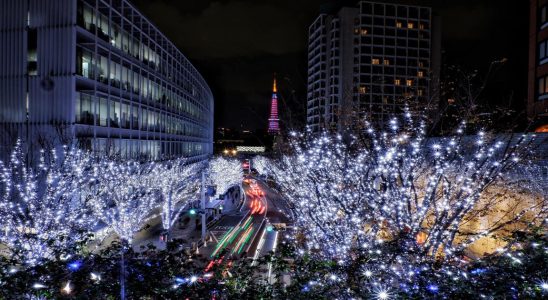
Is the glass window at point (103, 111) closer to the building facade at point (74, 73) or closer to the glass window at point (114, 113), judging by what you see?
the building facade at point (74, 73)

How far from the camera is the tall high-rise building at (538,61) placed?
76.9 feet

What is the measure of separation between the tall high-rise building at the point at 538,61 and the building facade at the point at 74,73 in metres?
26.6

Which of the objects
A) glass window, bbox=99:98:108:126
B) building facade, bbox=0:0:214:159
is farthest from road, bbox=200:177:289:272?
glass window, bbox=99:98:108:126

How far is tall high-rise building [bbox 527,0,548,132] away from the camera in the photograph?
23.5m

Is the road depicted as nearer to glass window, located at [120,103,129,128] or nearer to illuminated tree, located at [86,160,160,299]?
illuminated tree, located at [86,160,160,299]

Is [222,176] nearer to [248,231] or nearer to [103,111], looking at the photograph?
[248,231]

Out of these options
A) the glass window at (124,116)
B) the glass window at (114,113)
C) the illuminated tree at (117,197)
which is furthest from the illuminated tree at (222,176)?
the illuminated tree at (117,197)

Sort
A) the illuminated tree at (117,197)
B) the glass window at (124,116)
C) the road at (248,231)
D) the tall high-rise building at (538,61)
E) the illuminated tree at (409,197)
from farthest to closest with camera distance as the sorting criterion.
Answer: the glass window at (124,116) < the road at (248,231) < the tall high-rise building at (538,61) < the illuminated tree at (117,197) < the illuminated tree at (409,197)

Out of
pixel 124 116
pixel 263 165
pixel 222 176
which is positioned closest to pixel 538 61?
pixel 124 116

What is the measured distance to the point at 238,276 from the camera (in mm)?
6188

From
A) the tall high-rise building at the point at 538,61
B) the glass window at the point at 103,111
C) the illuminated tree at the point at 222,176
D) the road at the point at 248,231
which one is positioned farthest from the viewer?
the illuminated tree at the point at 222,176

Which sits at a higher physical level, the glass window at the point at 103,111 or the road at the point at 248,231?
the glass window at the point at 103,111

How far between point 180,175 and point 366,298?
1115 inches

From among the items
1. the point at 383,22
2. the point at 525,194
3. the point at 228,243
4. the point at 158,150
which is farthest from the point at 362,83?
the point at 525,194
